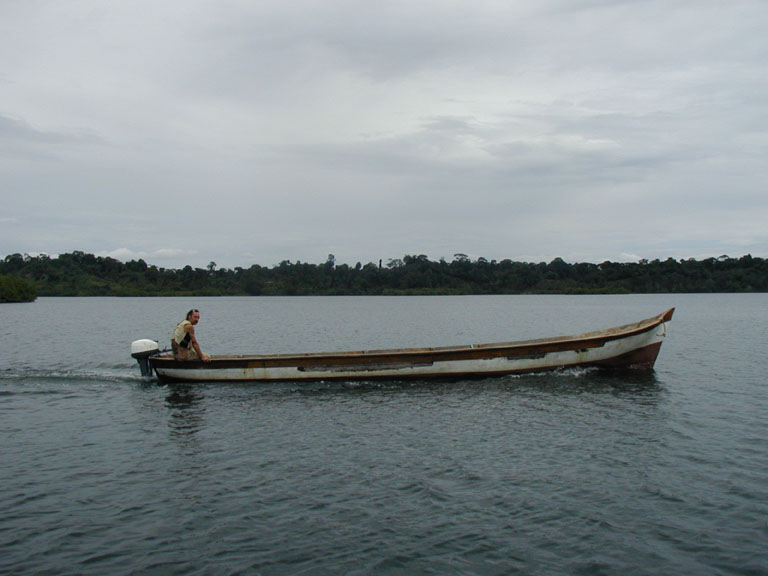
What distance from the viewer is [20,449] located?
13641 millimetres

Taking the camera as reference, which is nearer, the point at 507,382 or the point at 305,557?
the point at 305,557

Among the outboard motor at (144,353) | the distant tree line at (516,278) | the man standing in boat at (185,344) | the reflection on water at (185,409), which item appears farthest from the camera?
the distant tree line at (516,278)

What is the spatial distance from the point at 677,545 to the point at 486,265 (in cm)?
19363

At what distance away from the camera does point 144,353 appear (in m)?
23.0

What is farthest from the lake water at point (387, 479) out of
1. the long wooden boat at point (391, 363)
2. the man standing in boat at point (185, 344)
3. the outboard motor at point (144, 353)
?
the outboard motor at point (144, 353)

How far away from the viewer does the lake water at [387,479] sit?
27.5 ft

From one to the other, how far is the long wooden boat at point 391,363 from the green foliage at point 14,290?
133 meters

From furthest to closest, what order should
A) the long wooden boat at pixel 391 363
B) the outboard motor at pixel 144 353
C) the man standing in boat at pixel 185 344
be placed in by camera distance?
the outboard motor at pixel 144 353 < the long wooden boat at pixel 391 363 < the man standing in boat at pixel 185 344

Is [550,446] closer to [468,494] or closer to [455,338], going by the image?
[468,494]

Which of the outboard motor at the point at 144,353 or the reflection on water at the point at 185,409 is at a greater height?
the outboard motor at the point at 144,353

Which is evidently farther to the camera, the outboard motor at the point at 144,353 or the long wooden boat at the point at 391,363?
the outboard motor at the point at 144,353

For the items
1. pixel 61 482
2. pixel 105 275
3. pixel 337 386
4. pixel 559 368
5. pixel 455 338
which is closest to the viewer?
pixel 61 482

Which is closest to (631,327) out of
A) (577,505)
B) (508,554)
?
(577,505)

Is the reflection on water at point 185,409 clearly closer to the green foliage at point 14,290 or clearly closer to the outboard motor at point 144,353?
the outboard motor at point 144,353
